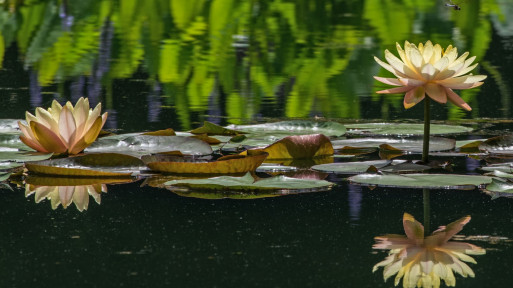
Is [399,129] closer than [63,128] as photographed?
No

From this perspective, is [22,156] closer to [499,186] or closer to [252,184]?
[252,184]

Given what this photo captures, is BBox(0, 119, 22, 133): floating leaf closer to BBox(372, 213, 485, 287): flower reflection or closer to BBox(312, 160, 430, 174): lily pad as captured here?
BBox(312, 160, 430, 174): lily pad

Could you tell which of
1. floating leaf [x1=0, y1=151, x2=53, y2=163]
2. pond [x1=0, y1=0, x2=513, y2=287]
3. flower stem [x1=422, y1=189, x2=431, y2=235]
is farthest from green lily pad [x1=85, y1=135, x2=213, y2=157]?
flower stem [x1=422, y1=189, x2=431, y2=235]

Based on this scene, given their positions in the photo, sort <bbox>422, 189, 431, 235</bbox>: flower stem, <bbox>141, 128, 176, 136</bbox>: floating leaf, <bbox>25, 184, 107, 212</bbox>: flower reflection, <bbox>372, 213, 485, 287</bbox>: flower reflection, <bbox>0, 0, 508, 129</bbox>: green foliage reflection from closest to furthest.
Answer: <bbox>372, 213, 485, 287</bbox>: flower reflection
<bbox>422, 189, 431, 235</bbox>: flower stem
<bbox>25, 184, 107, 212</bbox>: flower reflection
<bbox>141, 128, 176, 136</bbox>: floating leaf
<bbox>0, 0, 508, 129</bbox>: green foliage reflection

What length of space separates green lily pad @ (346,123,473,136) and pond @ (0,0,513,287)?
1 centimetres

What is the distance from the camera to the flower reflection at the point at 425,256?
4.26 ft

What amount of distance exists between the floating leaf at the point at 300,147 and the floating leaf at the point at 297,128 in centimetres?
24

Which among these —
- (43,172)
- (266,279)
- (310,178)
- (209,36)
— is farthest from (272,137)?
(209,36)

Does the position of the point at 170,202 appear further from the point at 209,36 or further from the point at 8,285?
the point at 209,36

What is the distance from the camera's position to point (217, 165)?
2.07m

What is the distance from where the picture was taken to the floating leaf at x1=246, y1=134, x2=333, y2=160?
2275mm

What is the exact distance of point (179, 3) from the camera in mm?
8969

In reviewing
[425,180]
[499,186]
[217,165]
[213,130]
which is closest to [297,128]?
[213,130]

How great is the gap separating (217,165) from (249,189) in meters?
0.19
